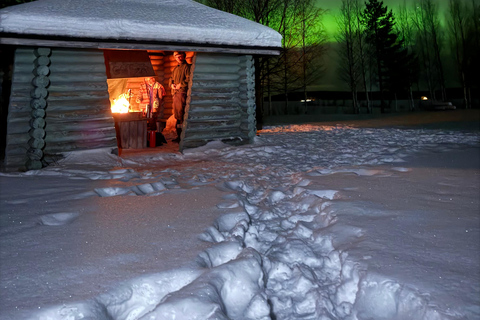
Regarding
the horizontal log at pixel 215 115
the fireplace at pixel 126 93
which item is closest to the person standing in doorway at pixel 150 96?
the fireplace at pixel 126 93

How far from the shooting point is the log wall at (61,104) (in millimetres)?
7716

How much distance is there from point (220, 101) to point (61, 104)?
3.86 m

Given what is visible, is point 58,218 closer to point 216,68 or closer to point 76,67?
point 76,67

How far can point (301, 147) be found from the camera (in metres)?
Result: 10.6

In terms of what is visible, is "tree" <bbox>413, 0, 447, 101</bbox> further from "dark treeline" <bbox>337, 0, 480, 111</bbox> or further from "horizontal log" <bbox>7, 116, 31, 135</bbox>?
"horizontal log" <bbox>7, 116, 31, 135</bbox>

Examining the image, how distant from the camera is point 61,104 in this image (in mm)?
8258

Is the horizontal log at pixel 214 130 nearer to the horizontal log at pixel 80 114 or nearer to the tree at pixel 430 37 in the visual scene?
the horizontal log at pixel 80 114

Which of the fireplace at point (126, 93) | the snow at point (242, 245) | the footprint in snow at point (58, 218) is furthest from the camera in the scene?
the fireplace at point (126, 93)

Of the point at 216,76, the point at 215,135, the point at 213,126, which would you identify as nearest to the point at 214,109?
the point at 213,126

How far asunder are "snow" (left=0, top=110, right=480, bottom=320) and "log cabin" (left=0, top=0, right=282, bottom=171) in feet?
5.05

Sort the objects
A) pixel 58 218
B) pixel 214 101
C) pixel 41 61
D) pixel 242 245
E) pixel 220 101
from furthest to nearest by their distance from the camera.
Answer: pixel 220 101, pixel 214 101, pixel 41 61, pixel 58 218, pixel 242 245

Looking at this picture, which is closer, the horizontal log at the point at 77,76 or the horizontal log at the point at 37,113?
the horizontal log at the point at 37,113

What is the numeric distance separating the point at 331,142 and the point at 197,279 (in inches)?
371

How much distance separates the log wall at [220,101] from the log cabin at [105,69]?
3 cm
